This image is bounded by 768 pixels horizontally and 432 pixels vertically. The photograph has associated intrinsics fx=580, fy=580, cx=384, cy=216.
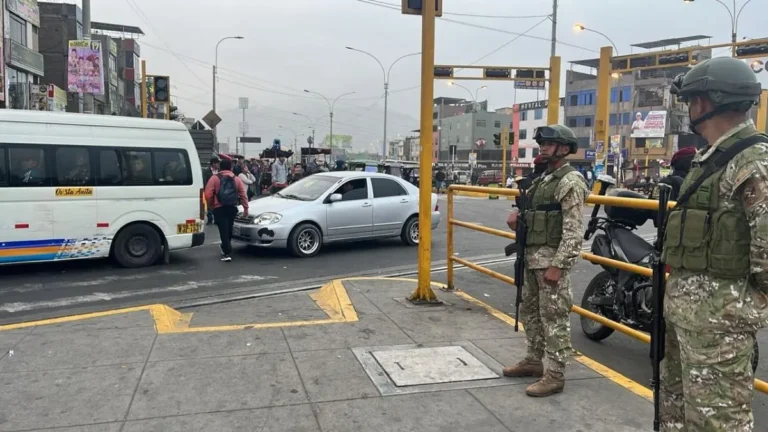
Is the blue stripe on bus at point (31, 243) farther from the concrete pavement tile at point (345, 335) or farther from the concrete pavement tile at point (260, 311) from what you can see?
the concrete pavement tile at point (345, 335)

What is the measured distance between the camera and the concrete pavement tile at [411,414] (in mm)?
3344

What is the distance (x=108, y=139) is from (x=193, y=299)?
3.33 m

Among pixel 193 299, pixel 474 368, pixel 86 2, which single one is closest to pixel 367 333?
pixel 474 368

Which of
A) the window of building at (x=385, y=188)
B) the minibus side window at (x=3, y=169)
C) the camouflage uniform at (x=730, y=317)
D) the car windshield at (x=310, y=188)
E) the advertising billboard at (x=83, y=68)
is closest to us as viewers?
the camouflage uniform at (x=730, y=317)

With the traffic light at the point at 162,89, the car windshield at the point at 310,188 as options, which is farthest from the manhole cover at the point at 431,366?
the traffic light at the point at 162,89

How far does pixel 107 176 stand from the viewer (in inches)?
340

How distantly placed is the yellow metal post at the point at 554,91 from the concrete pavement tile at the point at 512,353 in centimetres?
805

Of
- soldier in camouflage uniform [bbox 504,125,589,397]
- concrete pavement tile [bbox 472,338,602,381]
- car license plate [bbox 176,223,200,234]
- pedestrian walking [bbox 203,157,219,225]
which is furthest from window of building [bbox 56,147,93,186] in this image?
soldier in camouflage uniform [bbox 504,125,589,397]

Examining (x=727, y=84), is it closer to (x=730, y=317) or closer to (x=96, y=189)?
(x=730, y=317)

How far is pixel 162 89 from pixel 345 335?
13281 millimetres

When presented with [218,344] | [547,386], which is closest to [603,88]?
[547,386]

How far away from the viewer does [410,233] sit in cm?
1175

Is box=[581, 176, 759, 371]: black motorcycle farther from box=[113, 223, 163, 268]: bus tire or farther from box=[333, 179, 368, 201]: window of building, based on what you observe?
box=[113, 223, 163, 268]: bus tire

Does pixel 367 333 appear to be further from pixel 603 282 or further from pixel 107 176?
pixel 107 176
